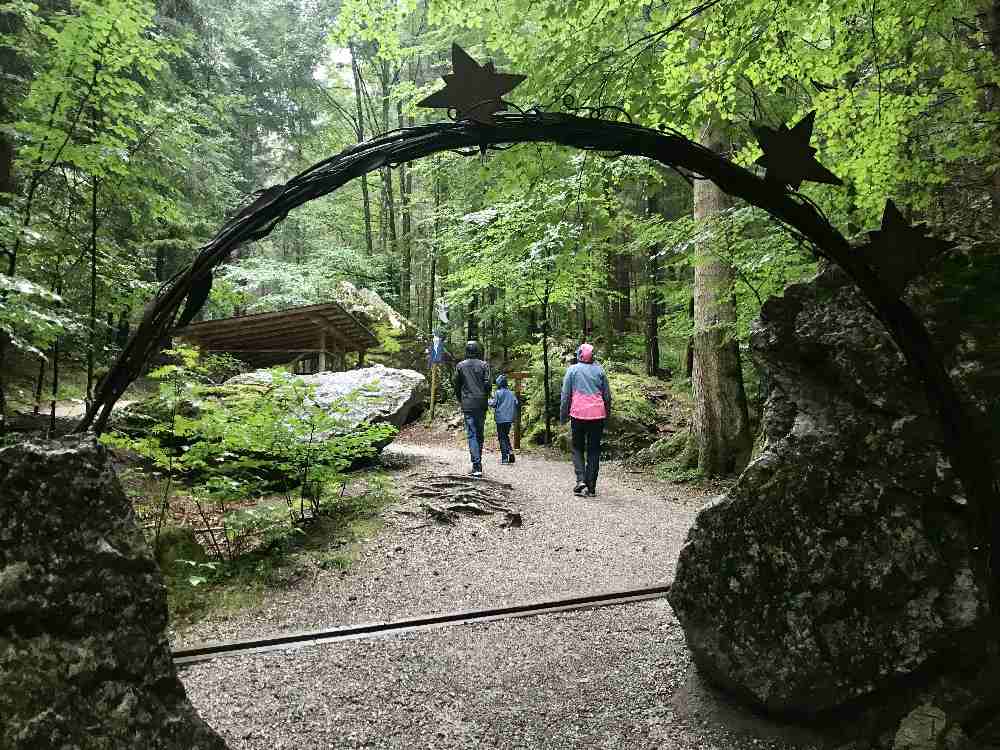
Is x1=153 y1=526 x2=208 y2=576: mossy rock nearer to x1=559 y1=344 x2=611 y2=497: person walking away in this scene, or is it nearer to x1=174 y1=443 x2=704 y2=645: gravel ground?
x1=174 y1=443 x2=704 y2=645: gravel ground

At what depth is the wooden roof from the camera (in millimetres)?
13398

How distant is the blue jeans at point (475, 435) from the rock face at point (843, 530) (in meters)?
5.88

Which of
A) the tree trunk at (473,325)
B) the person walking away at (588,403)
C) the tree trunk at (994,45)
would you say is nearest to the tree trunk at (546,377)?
the person walking away at (588,403)

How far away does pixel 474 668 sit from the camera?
2949 mm

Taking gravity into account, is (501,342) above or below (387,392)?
above

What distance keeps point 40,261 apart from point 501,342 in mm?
17910

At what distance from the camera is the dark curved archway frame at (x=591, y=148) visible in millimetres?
1227

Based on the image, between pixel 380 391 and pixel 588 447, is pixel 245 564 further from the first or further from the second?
pixel 380 391

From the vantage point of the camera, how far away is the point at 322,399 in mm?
9062

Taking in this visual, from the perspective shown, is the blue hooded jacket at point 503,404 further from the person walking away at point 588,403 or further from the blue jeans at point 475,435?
the person walking away at point 588,403

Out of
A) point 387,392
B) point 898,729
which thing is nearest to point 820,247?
point 898,729

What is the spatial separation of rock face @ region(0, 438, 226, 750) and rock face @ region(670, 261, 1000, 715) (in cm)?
203

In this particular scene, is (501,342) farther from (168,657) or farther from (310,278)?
(168,657)

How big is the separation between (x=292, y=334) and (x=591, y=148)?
595 inches
